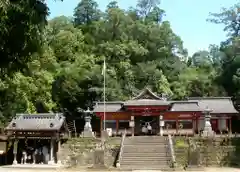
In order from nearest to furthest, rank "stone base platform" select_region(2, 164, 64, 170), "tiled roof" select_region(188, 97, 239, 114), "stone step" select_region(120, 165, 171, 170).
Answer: "stone step" select_region(120, 165, 171, 170) < "stone base platform" select_region(2, 164, 64, 170) < "tiled roof" select_region(188, 97, 239, 114)

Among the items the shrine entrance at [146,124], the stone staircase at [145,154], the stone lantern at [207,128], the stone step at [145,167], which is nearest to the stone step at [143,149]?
the stone staircase at [145,154]

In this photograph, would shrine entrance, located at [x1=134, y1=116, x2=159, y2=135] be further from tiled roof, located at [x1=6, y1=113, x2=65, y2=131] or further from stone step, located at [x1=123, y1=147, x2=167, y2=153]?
tiled roof, located at [x1=6, y1=113, x2=65, y2=131]

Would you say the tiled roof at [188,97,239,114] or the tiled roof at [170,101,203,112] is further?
the tiled roof at [188,97,239,114]

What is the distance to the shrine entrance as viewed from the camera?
4038cm

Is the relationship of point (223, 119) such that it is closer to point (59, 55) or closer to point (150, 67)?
point (150, 67)

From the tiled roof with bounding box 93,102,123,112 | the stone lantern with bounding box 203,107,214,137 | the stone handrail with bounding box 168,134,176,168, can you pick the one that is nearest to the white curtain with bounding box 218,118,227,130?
the stone lantern with bounding box 203,107,214,137

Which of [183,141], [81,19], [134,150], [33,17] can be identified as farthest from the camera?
[81,19]

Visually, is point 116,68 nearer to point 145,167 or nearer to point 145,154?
point 145,154

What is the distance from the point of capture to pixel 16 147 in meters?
31.2

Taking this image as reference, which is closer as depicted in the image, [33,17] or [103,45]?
[33,17]

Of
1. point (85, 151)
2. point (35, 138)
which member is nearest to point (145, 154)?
point (85, 151)

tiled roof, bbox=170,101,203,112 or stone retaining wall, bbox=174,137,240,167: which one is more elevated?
tiled roof, bbox=170,101,203,112

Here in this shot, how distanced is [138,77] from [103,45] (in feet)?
20.6

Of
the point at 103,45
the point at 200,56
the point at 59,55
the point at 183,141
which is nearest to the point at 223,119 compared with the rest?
the point at 183,141
